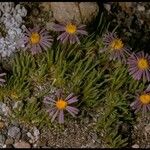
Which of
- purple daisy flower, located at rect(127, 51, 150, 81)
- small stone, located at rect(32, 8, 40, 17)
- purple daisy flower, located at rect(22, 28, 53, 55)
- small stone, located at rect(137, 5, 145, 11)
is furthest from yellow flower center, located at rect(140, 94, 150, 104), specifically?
small stone, located at rect(137, 5, 145, 11)

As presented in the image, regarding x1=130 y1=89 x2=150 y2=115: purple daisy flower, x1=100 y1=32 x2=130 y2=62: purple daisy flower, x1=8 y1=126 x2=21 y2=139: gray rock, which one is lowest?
x1=8 y1=126 x2=21 y2=139: gray rock

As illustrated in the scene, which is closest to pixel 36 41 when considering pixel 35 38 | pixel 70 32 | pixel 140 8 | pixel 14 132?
pixel 35 38

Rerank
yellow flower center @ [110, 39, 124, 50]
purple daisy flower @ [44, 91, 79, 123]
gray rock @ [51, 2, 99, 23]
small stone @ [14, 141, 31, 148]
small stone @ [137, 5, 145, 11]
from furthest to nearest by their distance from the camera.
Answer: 1. small stone @ [137, 5, 145, 11]
2. gray rock @ [51, 2, 99, 23]
3. yellow flower center @ [110, 39, 124, 50]
4. small stone @ [14, 141, 31, 148]
5. purple daisy flower @ [44, 91, 79, 123]

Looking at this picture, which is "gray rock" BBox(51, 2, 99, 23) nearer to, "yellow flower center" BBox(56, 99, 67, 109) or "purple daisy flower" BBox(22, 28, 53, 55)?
"purple daisy flower" BBox(22, 28, 53, 55)

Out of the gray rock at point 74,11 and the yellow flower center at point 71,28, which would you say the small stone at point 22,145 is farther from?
the gray rock at point 74,11

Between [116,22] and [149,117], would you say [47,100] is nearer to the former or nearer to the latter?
[149,117]

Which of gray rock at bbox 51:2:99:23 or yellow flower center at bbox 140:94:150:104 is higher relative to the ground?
gray rock at bbox 51:2:99:23
